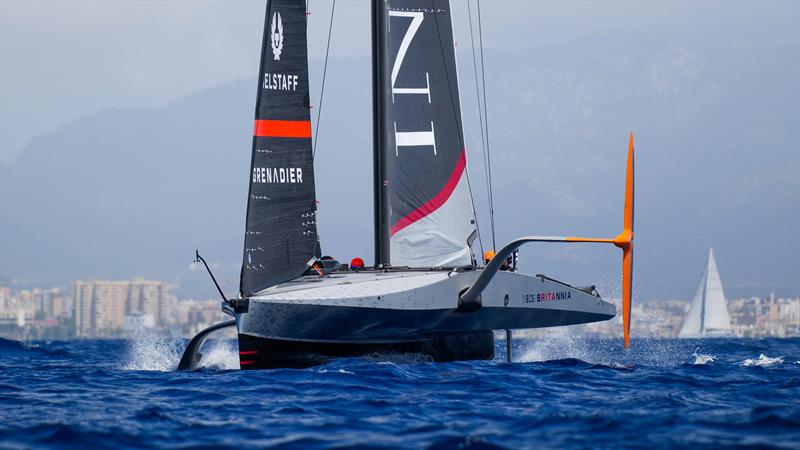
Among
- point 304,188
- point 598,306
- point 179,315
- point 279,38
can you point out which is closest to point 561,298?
point 598,306

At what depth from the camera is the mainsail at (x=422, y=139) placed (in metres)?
20.2

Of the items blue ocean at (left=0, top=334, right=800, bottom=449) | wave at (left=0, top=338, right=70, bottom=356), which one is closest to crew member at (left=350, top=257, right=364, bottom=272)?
blue ocean at (left=0, top=334, right=800, bottom=449)

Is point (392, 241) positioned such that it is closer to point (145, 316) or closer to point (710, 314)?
point (710, 314)

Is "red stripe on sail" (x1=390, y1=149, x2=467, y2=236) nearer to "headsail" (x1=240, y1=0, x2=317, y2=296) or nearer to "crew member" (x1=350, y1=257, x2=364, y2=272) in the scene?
"crew member" (x1=350, y1=257, x2=364, y2=272)

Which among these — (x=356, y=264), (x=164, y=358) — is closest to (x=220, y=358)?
(x=164, y=358)

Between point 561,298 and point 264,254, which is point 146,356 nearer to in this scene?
point 264,254

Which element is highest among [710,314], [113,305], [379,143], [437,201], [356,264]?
[379,143]

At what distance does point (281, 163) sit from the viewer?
724 inches

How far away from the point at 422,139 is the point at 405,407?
822 cm

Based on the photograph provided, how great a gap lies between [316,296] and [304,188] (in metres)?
2.33

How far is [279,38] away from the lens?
18.6 metres

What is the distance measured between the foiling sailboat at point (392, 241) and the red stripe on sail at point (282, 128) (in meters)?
0.01

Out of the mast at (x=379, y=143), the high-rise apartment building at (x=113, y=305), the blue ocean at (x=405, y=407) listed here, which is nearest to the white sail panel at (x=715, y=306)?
the high-rise apartment building at (x=113, y=305)

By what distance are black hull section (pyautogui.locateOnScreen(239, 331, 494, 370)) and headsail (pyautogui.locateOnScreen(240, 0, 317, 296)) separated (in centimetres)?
112
